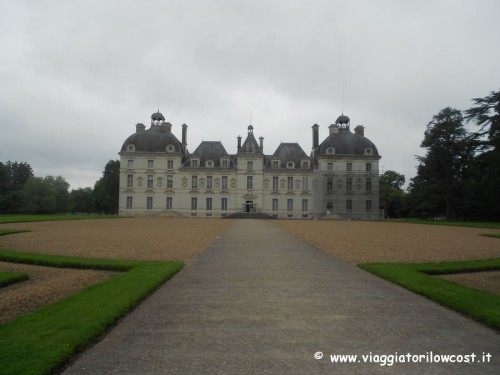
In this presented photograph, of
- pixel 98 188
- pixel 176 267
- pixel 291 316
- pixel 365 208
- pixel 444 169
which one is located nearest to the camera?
pixel 291 316

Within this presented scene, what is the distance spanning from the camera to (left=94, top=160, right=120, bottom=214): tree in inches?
2469

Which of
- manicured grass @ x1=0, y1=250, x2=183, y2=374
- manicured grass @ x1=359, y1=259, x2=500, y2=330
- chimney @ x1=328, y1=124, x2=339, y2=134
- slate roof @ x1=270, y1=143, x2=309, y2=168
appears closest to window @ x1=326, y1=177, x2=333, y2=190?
slate roof @ x1=270, y1=143, x2=309, y2=168

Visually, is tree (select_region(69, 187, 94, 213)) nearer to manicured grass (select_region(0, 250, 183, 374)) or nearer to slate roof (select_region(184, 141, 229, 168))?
slate roof (select_region(184, 141, 229, 168))

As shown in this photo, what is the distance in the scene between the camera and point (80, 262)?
9492 millimetres

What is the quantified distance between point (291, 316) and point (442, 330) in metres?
1.88

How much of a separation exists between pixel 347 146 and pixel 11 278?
5067cm

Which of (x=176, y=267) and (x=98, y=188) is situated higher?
(x=98, y=188)

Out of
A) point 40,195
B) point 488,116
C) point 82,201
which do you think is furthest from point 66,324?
point 82,201

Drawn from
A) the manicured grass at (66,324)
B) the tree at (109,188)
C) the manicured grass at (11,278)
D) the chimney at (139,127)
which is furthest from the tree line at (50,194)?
the manicured grass at (66,324)

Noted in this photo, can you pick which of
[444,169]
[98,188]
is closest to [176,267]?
[444,169]

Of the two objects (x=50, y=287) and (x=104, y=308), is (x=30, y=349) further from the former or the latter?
(x=50, y=287)

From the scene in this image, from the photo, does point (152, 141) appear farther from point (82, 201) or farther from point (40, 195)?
point (82, 201)

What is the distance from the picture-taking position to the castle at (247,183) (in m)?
53.1

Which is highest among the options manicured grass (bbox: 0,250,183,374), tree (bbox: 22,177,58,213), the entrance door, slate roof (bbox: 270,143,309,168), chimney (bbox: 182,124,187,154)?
chimney (bbox: 182,124,187,154)
